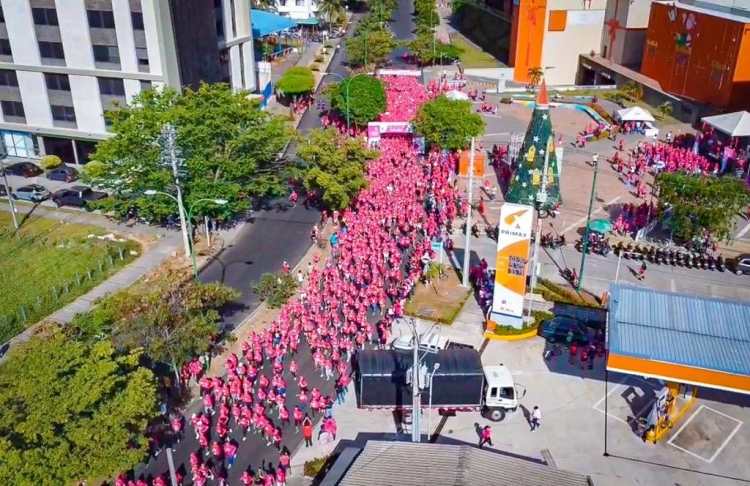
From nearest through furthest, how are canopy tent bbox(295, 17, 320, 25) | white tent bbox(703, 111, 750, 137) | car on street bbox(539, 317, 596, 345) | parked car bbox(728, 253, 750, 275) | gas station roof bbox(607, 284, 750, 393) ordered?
gas station roof bbox(607, 284, 750, 393) < car on street bbox(539, 317, 596, 345) < parked car bbox(728, 253, 750, 275) < white tent bbox(703, 111, 750, 137) < canopy tent bbox(295, 17, 320, 25)

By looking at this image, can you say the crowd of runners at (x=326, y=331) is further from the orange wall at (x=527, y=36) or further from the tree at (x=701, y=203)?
the orange wall at (x=527, y=36)

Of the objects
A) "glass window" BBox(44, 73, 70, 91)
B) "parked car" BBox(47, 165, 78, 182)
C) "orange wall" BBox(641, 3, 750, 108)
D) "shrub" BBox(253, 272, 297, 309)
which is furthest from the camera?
"orange wall" BBox(641, 3, 750, 108)

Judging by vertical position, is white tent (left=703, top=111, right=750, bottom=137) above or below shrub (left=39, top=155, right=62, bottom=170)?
above

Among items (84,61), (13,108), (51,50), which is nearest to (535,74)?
(84,61)

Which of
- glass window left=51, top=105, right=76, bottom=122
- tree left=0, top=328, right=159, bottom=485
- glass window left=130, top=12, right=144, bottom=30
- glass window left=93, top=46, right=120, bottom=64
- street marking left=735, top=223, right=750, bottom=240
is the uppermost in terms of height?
glass window left=130, top=12, right=144, bottom=30

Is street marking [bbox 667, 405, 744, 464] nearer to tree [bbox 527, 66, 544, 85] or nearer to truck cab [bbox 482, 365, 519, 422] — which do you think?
truck cab [bbox 482, 365, 519, 422]

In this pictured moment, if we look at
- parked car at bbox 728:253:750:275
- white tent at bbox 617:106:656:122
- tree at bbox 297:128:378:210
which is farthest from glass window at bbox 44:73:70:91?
white tent at bbox 617:106:656:122

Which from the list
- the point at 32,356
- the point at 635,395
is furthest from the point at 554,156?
the point at 32,356

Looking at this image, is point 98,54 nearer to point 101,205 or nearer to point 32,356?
point 101,205
